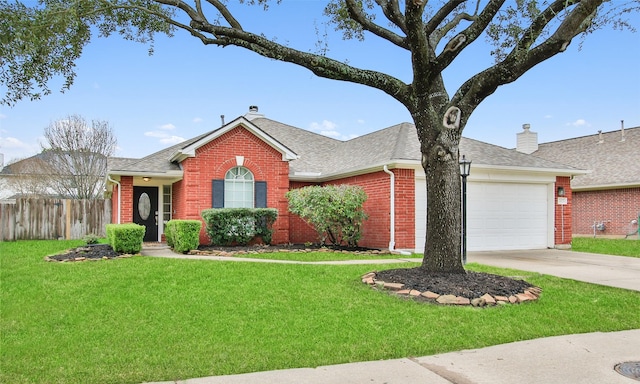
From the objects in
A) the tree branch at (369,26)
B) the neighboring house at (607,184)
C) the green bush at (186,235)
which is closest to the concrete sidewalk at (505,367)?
the tree branch at (369,26)

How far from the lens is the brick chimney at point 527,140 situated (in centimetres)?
2830

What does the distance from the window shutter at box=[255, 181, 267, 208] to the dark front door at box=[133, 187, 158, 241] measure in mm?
4410

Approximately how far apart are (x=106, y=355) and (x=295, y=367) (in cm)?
192

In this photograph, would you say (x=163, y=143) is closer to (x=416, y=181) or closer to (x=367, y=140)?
(x=367, y=140)

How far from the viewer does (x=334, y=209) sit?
45.0 feet

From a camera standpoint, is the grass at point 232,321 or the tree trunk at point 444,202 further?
the tree trunk at point 444,202

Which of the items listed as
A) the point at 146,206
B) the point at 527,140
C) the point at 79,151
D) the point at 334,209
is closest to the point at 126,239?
the point at 146,206

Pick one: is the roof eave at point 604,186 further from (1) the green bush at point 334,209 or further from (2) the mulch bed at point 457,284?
(2) the mulch bed at point 457,284

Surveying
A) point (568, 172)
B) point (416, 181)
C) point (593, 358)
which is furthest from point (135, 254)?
point (568, 172)

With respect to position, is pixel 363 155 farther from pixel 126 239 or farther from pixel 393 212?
pixel 126 239

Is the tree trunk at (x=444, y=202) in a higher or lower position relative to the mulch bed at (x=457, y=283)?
higher

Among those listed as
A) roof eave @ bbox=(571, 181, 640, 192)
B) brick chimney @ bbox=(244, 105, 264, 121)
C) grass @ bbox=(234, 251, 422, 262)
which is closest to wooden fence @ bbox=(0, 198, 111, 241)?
brick chimney @ bbox=(244, 105, 264, 121)

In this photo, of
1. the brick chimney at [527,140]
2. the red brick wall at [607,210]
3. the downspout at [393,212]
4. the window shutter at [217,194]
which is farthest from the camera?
the brick chimney at [527,140]

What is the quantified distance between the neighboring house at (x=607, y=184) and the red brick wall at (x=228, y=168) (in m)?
15.5
